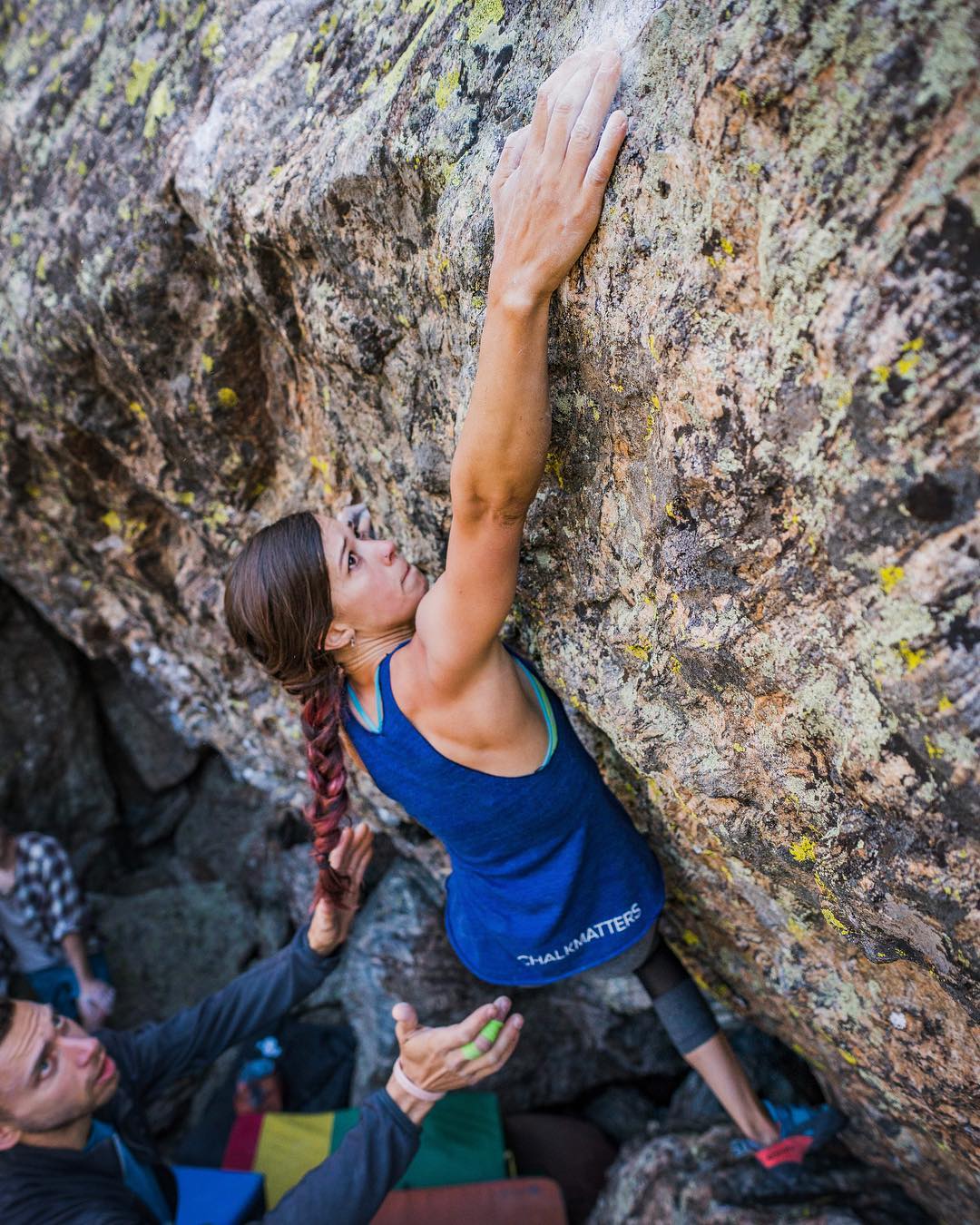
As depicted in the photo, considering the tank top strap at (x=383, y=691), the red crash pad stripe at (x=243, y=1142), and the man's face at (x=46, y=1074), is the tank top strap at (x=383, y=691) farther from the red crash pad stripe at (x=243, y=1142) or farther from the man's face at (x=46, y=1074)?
the red crash pad stripe at (x=243, y=1142)

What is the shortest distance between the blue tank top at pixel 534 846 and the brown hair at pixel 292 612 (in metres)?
0.11

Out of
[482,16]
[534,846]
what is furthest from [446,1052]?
[482,16]

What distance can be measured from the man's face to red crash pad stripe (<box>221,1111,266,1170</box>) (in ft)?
4.11

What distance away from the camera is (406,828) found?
3945 millimetres

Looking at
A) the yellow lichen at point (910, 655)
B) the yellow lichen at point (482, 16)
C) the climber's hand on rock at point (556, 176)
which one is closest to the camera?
the yellow lichen at point (910, 655)

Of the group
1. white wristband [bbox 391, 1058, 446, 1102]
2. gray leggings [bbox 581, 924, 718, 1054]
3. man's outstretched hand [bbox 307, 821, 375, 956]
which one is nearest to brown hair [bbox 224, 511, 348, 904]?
man's outstretched hand [bbox 307, 821, 375, 956]

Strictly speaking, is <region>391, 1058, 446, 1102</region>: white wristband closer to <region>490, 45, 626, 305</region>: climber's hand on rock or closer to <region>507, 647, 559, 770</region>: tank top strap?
<region>507, 647, 559, 770</region>: tank top strap

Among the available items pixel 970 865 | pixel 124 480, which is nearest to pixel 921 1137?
pixel 970 865

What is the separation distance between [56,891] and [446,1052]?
337 cm

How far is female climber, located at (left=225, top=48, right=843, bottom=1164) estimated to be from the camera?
1.68 meters

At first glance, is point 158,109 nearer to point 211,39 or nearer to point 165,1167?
point 211,39

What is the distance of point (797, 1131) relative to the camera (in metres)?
3.14

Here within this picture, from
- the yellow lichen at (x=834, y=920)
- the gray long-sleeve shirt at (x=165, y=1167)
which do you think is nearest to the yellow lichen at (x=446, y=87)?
the yellow lichen at (x=834, y=920)

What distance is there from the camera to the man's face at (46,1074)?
9.13 ft
